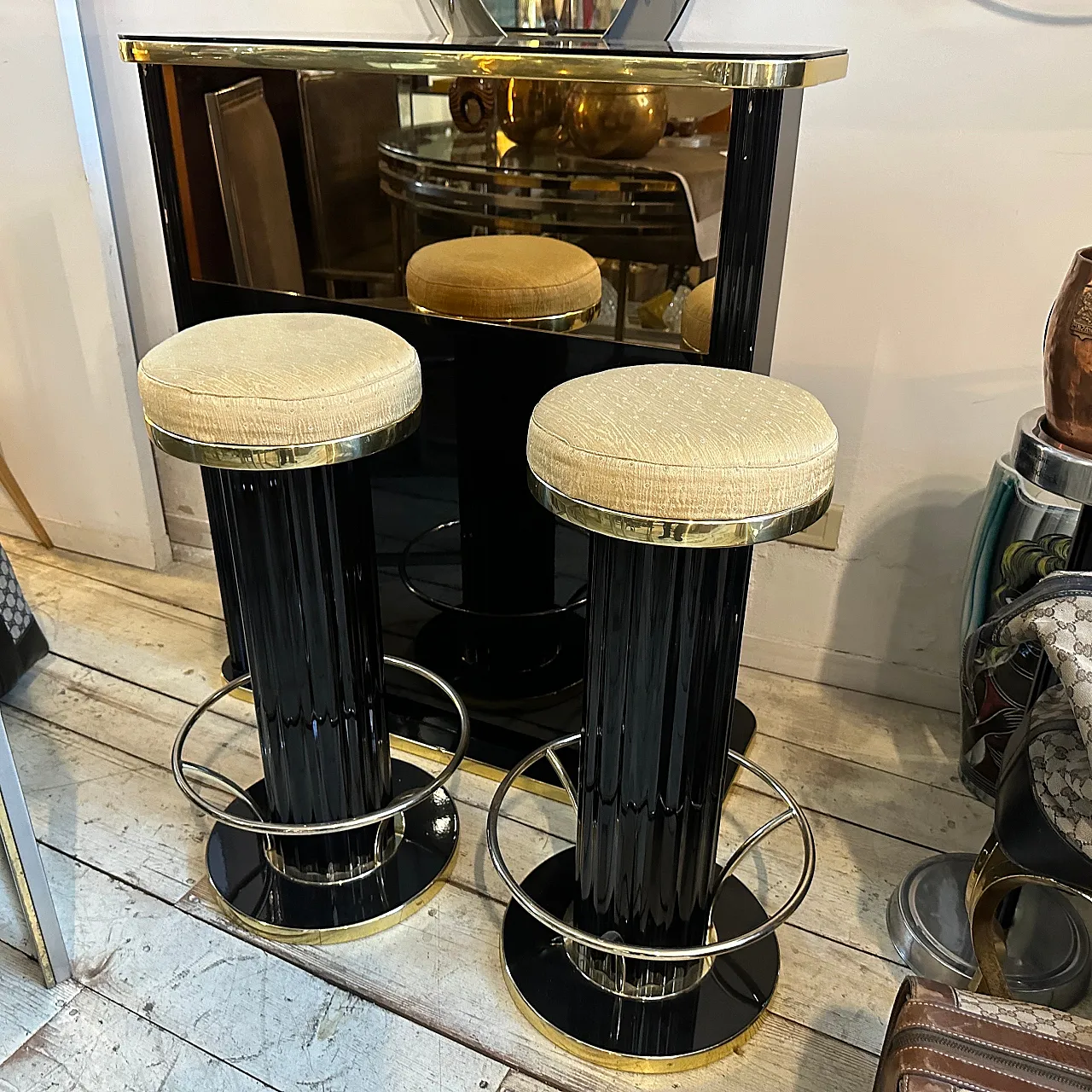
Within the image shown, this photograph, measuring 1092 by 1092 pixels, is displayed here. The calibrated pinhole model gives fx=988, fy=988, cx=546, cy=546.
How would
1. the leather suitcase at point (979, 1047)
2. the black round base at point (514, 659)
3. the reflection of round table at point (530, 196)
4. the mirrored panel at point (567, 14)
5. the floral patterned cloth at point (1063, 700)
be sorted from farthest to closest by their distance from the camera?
1. the black round base at point (514, 659)
2. the mirrored panel at point (567, 14)
3. the reflection of round table at point (530, 196)
4. the floral patterned cloth at point (1063, 700)
5. the leather suitcase at point (979, 1047)

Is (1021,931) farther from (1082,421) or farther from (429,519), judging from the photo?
(429,519)

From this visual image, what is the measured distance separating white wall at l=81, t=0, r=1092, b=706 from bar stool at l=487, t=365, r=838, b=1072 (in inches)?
23.3

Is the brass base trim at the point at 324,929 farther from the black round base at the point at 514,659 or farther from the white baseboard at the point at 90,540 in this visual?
the white baseboard at the point at 90,540

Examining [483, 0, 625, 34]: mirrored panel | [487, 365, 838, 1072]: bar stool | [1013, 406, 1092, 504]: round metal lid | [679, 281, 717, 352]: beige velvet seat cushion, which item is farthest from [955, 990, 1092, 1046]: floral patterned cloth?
[483, 0, 625, 34]: mirrored panel

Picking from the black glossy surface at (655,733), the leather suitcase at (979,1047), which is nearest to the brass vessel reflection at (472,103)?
the black glossy surface at (655,733)

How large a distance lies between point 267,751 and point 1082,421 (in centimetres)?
109

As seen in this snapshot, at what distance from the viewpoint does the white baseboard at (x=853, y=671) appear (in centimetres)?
183

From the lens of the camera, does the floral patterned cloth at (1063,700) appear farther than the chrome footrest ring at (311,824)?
No

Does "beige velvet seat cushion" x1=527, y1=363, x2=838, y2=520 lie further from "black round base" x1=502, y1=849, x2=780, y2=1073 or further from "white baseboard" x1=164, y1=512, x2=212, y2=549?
"white baseboard" x1=164, y1=512, x2=212, y2=549

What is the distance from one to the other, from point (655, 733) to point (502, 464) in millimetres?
603

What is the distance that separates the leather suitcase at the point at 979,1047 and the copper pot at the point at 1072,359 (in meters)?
0.59

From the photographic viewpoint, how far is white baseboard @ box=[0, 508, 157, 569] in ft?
7.45

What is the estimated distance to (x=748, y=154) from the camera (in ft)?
3.80

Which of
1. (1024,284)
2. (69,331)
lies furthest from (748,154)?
(69,331)
